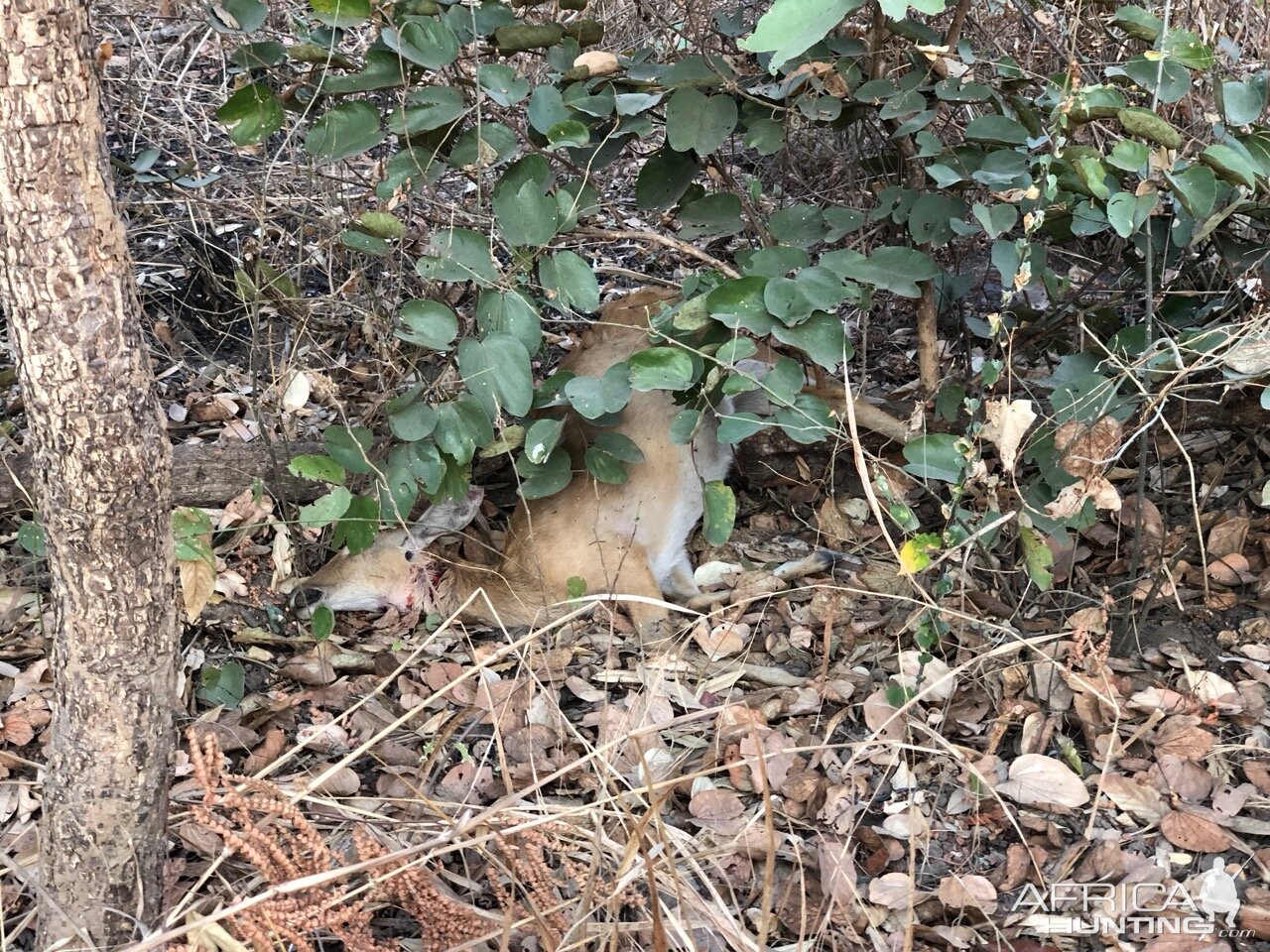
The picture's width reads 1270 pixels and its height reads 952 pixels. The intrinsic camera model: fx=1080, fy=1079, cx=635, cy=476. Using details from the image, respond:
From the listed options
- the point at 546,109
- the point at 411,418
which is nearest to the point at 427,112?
the point at 546,109

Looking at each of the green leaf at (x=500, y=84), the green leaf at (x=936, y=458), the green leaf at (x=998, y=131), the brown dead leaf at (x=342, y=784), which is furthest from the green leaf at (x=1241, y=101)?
the brown dead leaf at (x=342, y=784)

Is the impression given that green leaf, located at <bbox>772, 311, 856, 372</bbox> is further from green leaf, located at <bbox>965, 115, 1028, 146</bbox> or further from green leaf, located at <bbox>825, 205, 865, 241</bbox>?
green leaf, located at <bbox>965, 115, 1028, 146</bbox>

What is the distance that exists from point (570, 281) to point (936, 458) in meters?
1.07

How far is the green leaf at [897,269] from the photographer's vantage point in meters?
2.84

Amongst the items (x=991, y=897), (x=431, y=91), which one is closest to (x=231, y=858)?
(x=991, y=897)

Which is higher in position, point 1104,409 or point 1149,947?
point 1104,409

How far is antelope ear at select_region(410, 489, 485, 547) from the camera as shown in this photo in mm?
3621

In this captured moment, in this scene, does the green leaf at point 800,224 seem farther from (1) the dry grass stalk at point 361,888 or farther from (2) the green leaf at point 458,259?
(1) the dry grass stalk at point 361,888

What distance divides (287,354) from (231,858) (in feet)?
6.24

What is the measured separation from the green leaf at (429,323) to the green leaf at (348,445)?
1.08 feet

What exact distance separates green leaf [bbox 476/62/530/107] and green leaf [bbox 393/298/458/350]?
1.88 feet

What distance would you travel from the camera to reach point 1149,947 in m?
2.15

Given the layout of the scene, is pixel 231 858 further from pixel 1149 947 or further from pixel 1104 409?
pixel 1104 409

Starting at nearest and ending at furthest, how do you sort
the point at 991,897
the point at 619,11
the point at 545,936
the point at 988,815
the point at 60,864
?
1. the point at 545,936
2. the point at 60,864
3. the point at 991,897
4. the point at 988,815
5. the point at 619,11
